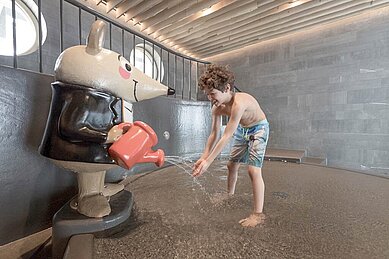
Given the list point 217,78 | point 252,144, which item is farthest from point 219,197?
point 217,78

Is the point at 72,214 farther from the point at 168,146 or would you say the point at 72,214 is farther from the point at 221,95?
the point at 168,146

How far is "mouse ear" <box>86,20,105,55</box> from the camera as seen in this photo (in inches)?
37.8

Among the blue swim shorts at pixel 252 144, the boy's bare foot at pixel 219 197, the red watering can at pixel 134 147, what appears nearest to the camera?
the red watering can at pixel 134 147

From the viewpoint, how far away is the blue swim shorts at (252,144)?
1.33 m

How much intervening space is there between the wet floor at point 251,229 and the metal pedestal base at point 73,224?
78mm

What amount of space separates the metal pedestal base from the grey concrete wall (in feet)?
13.9

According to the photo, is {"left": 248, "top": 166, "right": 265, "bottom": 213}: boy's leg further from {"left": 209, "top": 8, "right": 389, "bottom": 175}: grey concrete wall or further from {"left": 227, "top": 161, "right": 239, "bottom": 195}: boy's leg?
{"left": 209, "top": 8, "right": 389, "bottom": 175}: grey concrete wall

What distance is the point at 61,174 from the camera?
1.30m

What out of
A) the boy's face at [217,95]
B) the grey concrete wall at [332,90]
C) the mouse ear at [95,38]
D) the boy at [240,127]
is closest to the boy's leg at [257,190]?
the boy at [240,127]

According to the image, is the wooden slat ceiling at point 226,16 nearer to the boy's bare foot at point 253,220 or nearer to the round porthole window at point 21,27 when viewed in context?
the round porthole window at point 21,27

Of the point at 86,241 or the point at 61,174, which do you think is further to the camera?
the point at 61,174

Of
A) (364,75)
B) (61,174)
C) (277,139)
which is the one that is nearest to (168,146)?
(61,174)

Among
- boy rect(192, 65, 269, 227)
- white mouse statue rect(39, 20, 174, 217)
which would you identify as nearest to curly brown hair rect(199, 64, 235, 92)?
boy rect(192, 65, 269, 227)

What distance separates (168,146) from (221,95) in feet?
4.54
